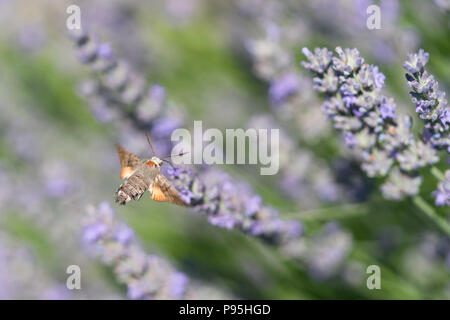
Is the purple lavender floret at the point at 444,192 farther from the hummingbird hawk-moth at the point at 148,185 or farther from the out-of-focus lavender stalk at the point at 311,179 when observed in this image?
the hummingbird hawk-moth at the point at 148,185

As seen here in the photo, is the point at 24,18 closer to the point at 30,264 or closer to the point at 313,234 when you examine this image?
the point at 30,264

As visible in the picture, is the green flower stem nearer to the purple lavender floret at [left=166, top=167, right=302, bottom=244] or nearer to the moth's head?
the purple lavender floret at [left=166, top=167, right=302, bottom=244]

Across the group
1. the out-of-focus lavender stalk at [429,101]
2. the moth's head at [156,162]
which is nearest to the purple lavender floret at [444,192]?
the out-of-focus lavender stalk at [429,101]

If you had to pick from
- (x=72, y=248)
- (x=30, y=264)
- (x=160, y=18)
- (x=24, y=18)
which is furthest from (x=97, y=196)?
(x=24, y=18)

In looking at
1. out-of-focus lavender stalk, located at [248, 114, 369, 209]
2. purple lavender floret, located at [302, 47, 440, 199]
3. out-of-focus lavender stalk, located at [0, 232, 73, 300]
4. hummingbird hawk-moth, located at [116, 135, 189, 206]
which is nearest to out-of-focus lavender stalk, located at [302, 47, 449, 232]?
purple lavender floret, located at [302, 47, 440, 199]

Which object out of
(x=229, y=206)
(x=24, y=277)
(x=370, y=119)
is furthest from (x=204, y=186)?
(x=24, y=277)
